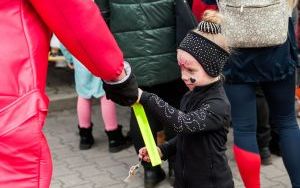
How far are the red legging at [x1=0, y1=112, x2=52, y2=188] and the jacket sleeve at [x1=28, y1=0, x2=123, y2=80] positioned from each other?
0.86 ft

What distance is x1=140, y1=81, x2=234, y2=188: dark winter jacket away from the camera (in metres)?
Result: 2.69

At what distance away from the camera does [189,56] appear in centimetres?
280

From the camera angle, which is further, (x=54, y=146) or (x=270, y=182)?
(x=54, y=146)

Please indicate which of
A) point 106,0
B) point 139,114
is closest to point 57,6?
point 139,114

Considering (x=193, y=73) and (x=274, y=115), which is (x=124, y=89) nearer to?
(x=193, y=73)

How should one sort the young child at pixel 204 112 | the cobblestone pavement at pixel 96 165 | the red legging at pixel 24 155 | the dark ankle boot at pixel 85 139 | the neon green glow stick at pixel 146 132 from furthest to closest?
the dark ankle boot at pixel 85 139
the cobblestone pavement at pixel 96 165
the young child at pixel 204 112
the neon green glow stick at pixel 146 132
the red legging at pixel 24 155

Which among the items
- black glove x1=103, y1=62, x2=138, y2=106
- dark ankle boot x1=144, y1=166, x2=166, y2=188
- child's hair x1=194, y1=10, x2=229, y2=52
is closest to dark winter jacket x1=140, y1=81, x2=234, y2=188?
child's hair x1=194, y1=10, x2=229, y2=52

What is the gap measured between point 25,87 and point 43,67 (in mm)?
124

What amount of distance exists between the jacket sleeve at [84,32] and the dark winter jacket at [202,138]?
60cm

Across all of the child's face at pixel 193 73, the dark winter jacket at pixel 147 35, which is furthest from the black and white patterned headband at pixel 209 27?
the dark winter jacket at pixel 147 35

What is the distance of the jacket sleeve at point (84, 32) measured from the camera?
201cm

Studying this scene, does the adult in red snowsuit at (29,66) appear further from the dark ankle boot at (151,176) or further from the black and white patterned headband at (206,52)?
the dark ankle boot at (151,176)

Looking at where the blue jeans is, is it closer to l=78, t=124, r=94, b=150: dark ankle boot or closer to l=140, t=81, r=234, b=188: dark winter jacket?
l=140, t=81, r=234, b=188: dark winter jacket

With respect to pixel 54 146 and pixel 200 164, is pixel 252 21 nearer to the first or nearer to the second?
pixel 200 164
